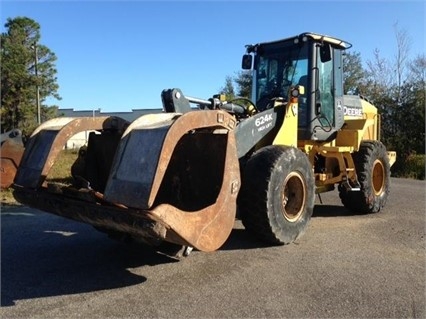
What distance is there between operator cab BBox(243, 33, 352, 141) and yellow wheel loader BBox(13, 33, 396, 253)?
0.02 m

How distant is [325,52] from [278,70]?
802mm

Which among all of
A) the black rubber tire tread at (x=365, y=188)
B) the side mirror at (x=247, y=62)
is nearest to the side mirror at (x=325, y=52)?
the side mirror at (x=247, y=62)

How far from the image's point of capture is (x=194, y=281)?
4.71 m

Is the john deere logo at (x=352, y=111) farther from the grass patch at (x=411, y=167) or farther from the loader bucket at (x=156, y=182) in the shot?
the grass patch at (x=411, y=167)

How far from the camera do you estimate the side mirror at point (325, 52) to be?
7457 millimetres

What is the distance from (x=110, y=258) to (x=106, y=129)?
1458 mm

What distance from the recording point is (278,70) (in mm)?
7918

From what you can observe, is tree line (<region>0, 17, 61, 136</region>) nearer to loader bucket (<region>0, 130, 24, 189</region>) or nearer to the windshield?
loader bucket (<region>0, 130, 24, 189</region>)

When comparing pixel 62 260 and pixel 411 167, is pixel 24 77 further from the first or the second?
pixel 62 260

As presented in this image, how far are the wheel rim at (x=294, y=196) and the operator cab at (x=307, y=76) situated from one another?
1555 mm

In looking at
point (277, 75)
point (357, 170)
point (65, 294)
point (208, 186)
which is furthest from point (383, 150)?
point (65, 294)

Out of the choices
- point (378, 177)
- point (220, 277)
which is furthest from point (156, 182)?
point (378, 177)

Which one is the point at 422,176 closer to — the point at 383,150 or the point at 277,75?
the point at 383,150

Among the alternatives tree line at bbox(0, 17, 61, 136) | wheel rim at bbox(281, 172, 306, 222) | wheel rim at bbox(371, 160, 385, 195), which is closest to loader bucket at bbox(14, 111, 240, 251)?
wheel rim at bbox(281, 172, 306, 222)
